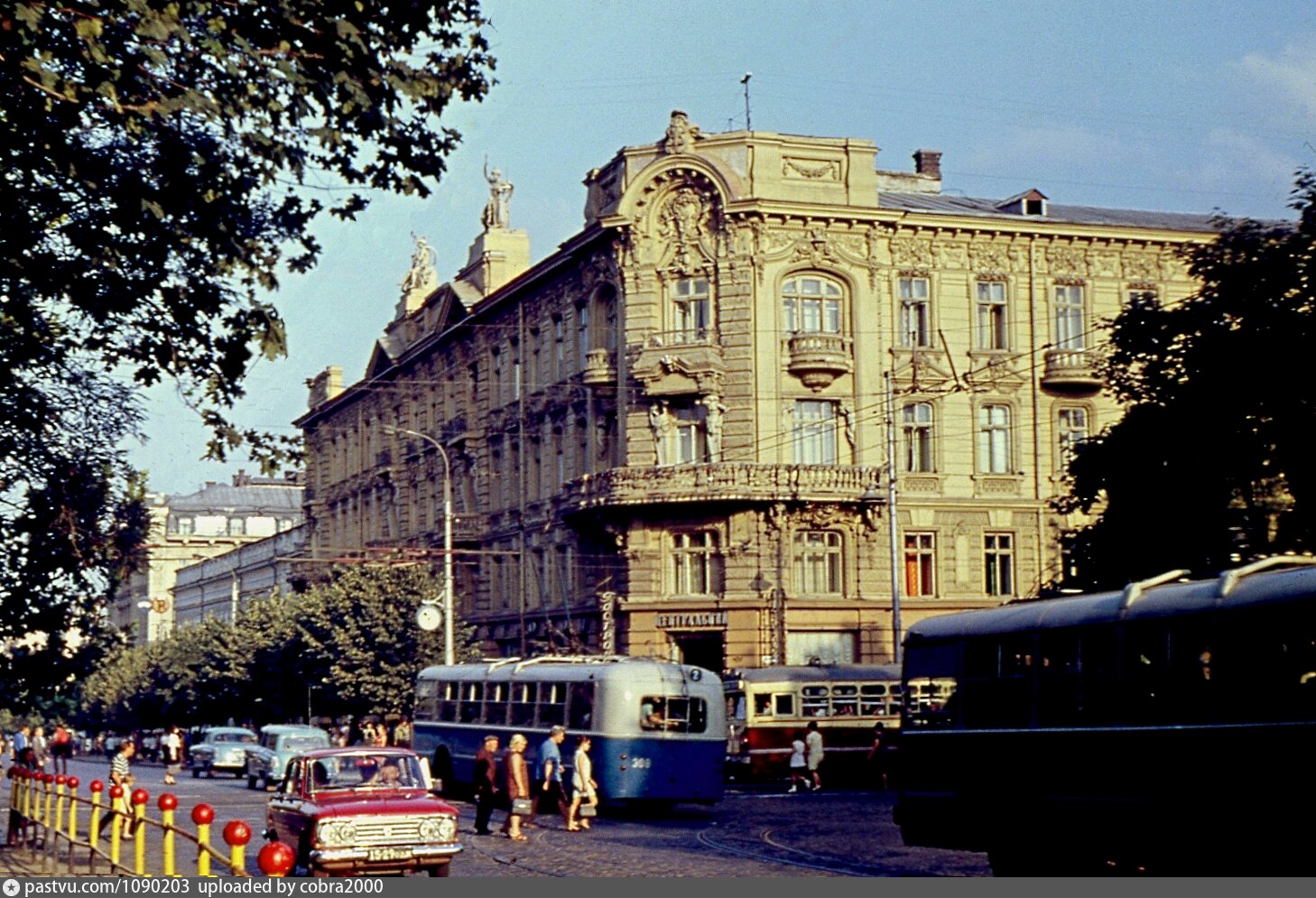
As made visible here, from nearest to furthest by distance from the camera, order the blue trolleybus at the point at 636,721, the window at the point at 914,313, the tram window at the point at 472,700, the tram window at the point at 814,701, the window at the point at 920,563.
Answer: the blue trolleybus at the point at 636,721 → the tram window at the point at 472,700 → the tram window at the point at 814,701 → the window at the point at 920,563 → the window at the point at 914,313

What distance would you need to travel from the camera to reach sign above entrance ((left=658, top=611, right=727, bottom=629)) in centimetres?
5222

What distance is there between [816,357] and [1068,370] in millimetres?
8501

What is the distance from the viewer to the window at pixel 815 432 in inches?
2095

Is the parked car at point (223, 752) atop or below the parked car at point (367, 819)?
below

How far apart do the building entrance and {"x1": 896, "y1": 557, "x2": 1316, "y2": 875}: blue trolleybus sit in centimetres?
3099

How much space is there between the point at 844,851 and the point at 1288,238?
15824mm

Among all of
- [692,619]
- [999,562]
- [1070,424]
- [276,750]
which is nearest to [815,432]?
[692,619]

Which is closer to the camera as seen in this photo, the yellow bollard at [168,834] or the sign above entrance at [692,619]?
the yellow bollard at [168,834]

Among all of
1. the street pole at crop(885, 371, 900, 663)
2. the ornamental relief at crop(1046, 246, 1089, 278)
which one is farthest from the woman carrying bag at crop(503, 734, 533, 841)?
the ornamental relief at crop(1046, 246, 1089, 278)

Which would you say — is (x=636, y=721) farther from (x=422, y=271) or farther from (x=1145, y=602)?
(x=422, y=271)

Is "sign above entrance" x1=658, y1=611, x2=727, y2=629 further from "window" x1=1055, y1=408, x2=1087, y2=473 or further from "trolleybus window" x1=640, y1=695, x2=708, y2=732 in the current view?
"trolleybus window" x1=640, y1=695, x2=708, y2=732

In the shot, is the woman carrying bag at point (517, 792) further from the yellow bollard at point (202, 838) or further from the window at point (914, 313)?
the window at point (914, 313)

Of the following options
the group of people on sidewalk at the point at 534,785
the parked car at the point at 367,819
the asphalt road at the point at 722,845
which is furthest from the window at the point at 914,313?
the parked car at the point at 367,819

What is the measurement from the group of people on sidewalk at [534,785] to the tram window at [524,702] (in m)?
1.61
